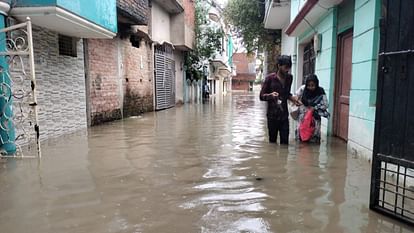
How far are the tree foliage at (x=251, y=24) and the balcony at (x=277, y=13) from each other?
79.5 inches

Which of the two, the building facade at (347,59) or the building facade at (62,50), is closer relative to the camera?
the building facade at (347,59)

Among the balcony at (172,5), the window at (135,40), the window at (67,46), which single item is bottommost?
the window at (67,46)

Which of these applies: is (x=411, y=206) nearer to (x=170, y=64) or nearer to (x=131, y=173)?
(x=131, y=173)

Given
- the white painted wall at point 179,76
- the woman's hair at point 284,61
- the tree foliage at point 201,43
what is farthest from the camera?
the tree foliage at point 201,43

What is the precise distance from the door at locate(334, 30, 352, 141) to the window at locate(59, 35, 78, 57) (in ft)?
19.7

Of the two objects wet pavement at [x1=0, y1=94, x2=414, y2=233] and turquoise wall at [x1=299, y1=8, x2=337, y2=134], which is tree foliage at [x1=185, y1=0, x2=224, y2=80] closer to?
turquoise wall at [x1=299, y1=8, x2=337, y2=134]

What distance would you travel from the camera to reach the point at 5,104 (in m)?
5.27

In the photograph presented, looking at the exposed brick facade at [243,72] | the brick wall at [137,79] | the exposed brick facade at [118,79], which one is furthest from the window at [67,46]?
the exposed brick facade at [243,72]

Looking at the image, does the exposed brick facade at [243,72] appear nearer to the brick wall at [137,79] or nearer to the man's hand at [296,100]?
the brick wall at [137,79]

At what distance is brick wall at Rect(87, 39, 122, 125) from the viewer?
30.2 ft

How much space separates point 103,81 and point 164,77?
6.56 meters

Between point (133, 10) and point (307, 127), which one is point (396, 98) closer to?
point (307, 127)

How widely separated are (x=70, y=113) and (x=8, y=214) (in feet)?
17.4

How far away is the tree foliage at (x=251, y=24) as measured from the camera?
18.9 meters
